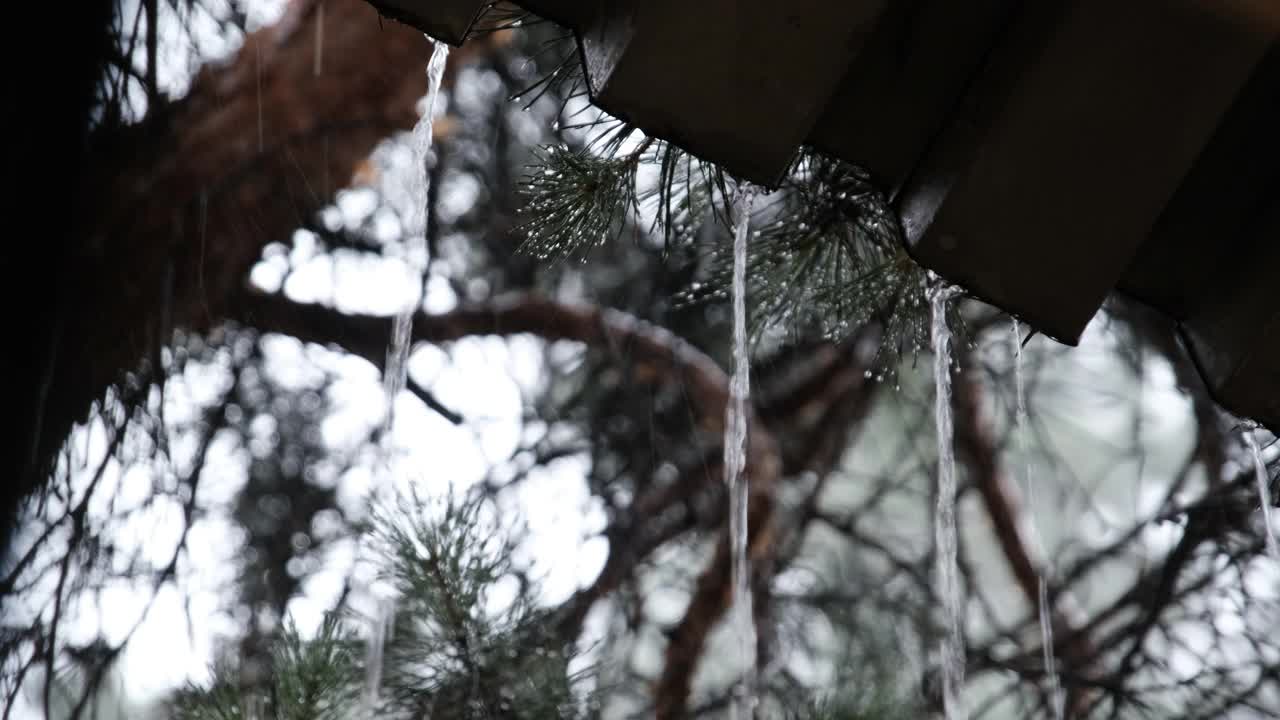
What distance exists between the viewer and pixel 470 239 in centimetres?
225

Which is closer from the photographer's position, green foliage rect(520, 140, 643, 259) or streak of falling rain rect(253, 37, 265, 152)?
green foliage rect(520, 140, 643, 259)

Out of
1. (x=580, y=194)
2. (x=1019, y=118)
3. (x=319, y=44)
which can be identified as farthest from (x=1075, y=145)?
(x=319, y=44)

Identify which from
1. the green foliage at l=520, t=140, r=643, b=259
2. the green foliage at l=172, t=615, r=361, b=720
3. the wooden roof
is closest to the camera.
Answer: the wooden roof

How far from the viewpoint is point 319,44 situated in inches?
83.0

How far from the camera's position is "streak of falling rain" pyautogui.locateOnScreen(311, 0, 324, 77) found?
2.10 m

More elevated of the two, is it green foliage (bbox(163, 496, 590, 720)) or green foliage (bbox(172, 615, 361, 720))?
green foliage (bbox(163, 496, 590, 720))

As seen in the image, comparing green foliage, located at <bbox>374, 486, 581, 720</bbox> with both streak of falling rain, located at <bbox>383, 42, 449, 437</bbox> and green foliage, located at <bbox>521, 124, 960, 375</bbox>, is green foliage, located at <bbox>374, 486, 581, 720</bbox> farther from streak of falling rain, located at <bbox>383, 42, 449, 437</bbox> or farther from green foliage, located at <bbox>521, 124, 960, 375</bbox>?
streak of falling rain, located at <bbox>383, 42, 449, 437</bbox>

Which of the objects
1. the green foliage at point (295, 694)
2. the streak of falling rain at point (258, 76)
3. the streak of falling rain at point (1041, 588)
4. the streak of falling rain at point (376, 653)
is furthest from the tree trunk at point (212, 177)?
the streak of falling rain at point (1041, 588)

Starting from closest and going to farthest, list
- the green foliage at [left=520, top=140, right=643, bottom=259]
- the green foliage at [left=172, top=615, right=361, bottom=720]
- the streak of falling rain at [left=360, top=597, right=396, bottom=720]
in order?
the green foliage at [left=520, top=140, right=643, bottom=259], the green foliage at [left=172, top=615, right=361, bottom=720], the streak of falling rain at [left=360, top=597, right=396, bottom=720]

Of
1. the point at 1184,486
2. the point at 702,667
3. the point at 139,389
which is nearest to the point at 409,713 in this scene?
the point at 702,667

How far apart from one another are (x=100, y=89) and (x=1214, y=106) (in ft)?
7.19

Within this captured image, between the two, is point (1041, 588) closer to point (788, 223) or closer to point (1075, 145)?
point (788, 223)

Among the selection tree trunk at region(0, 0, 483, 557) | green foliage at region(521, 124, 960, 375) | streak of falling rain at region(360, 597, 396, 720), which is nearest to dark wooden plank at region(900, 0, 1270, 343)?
green foliage at region(521, 124, 960, 375)

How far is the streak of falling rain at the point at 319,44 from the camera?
210 centimetres
